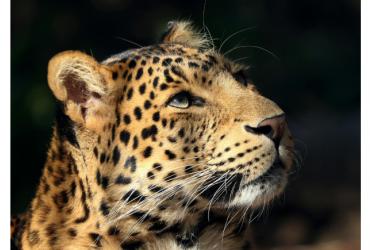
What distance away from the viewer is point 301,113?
888 cm

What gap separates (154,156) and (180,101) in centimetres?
28

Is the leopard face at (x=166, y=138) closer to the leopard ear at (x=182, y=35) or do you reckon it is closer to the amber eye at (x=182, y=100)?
the amber eye at (x=182, y=100)

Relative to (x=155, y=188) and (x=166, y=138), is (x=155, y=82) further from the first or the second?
(x=155, y=188)

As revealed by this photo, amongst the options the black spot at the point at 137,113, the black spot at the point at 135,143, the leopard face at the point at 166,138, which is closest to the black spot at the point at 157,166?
the leopard face at the point at 166,138

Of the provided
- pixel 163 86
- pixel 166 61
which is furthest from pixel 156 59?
pixel 163 86

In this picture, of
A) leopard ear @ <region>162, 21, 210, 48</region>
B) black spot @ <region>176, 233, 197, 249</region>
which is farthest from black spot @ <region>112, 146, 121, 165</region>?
leopard ear @ <region>162, 21, 210, 48</region>

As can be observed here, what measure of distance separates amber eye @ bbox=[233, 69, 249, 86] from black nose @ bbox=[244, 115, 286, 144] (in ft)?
1.46

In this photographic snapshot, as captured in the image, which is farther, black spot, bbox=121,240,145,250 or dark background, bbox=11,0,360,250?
dark background, bbox=11,0,360,250

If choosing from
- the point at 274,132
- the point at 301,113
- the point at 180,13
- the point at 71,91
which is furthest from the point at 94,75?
the point at 301,113

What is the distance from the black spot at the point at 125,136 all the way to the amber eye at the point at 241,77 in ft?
2.08

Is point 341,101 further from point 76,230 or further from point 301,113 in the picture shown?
point 76,230

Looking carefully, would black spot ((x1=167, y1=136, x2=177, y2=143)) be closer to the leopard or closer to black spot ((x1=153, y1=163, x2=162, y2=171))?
the leopard

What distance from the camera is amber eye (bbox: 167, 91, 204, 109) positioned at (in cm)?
350

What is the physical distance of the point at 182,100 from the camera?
351cm
